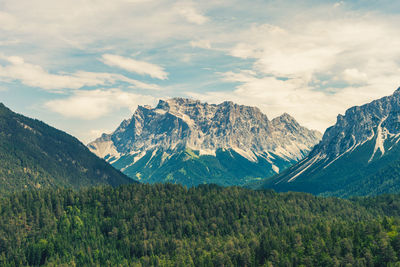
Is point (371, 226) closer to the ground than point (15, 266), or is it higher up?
higher up

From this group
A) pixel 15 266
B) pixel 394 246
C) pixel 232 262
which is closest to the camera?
pixel 394 246

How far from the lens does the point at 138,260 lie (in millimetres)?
199625

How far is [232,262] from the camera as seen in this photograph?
597ft

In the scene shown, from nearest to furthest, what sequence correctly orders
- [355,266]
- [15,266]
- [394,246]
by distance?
[355,266]
[394,246]
[15,266]

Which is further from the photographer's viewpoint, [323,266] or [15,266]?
[15,266]

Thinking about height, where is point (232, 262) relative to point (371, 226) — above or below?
below

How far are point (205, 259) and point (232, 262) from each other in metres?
12.6

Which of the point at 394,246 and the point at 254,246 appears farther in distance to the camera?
the point at 254,246

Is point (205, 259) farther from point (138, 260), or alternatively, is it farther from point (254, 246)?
point (138, 260)

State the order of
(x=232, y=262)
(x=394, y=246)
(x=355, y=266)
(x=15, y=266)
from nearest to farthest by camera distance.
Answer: (x=355, y=266)
(x=394, y=246)
(x=232, y=262)
(x=15, y=266)

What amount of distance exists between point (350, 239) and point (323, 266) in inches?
778

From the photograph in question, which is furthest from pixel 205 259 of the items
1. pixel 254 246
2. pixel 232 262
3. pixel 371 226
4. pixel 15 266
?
pixel 15 266

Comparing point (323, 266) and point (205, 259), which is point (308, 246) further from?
point (205, 259)

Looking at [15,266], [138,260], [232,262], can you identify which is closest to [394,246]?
[232,262]
